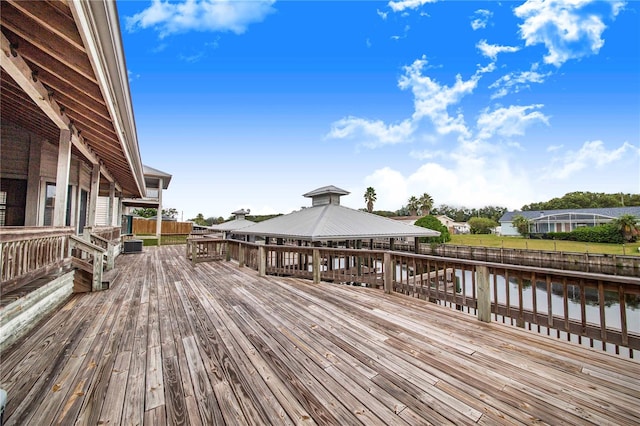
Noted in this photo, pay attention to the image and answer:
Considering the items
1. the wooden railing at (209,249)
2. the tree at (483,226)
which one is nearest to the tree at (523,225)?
the tree at (483,226)

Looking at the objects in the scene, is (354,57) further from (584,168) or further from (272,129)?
(584,168)

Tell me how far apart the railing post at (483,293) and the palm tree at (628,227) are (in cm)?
3753

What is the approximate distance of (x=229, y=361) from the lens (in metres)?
2.33

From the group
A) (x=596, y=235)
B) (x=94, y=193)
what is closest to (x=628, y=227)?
(x=596, y=235)

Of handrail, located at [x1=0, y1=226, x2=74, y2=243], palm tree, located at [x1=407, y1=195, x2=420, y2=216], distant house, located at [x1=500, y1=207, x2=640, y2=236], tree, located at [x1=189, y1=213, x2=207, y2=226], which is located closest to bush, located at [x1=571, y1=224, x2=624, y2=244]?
distant house, located at [x1=500, y1=207, x2=640, y2=236]

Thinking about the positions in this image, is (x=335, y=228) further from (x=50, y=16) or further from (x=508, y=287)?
(x=50, y=16)

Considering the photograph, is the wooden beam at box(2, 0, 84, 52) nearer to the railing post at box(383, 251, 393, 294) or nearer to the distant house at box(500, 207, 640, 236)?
the railing post at box(383, 251, 393, 294)

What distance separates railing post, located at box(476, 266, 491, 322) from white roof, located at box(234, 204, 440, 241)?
14.1 ft

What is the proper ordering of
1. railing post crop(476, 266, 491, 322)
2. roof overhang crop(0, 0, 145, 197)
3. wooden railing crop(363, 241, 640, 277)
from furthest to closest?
1. wooden railing crop(363, 241, 640, 277)
2. railing post crop(476, 266, 491, 322)
3. roof overhang crop(0, 0, 145, 197)

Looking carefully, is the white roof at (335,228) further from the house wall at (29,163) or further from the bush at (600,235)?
the bush at (600,235)

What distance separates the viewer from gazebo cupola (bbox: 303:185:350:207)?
10.8 m

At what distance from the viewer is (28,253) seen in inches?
129

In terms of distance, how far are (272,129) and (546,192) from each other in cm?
8095

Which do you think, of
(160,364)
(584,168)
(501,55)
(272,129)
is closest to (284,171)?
(272,129)
